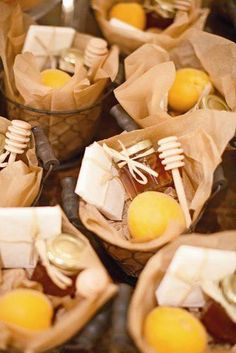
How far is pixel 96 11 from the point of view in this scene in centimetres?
100

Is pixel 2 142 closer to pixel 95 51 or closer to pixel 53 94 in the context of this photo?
pixel 53 94

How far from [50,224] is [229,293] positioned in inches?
8.3

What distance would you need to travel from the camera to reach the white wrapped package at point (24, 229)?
65 cm

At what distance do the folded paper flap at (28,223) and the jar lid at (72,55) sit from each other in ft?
1.10

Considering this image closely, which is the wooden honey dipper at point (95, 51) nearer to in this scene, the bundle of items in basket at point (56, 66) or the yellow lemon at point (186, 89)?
the bundle of items in basket at point (56, 66)

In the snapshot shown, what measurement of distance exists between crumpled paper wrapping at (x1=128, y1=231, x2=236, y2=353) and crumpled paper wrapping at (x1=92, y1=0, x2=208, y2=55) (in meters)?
0.41

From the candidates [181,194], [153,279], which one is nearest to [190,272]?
[153,279]

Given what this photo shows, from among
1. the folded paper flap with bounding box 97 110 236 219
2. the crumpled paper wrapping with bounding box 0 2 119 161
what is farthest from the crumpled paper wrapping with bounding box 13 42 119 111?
the folded paper flap with bounding box 97 110 236 219

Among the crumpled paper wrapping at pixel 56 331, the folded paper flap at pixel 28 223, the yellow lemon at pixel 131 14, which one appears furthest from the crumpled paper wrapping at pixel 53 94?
the crumpled paper wrapping at pixel 56 331

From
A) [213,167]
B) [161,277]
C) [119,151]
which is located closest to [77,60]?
[119,151]

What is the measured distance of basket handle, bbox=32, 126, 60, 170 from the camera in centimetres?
74

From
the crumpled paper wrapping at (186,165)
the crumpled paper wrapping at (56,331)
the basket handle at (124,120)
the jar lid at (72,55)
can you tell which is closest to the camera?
the crumpled paper wrapping at (56,331)

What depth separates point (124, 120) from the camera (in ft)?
2.68

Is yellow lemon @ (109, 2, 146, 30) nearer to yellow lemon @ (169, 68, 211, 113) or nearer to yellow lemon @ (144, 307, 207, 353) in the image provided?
yellow lemon @ (169, 68, 211, 113)
